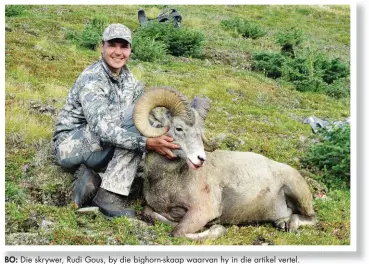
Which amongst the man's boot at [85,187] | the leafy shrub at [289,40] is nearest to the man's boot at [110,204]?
the man's boot at [85,187]

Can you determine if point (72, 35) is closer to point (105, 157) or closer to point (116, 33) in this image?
point (116, 33)

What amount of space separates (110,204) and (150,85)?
9368 millimetres

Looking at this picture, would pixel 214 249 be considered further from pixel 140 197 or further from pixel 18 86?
pixel 18 86

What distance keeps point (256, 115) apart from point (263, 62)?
815 cm

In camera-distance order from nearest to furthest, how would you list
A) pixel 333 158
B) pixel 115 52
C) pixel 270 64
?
pixel 115 52 < pixel 333 158 < pixel 270 64

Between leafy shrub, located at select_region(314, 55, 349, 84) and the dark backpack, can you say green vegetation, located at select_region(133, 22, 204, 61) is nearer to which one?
the dark backpack

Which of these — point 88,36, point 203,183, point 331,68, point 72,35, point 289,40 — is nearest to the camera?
point 203,183

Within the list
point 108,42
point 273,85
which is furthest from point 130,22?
point 108,42

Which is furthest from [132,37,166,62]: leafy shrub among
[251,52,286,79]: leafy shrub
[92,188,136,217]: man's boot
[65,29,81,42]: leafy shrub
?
[92,188,136,217]: man's boot

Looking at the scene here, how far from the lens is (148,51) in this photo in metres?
22.5

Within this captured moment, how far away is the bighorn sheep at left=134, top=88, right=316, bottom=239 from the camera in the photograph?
28.0 ft

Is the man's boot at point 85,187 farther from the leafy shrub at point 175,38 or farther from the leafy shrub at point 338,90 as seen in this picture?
the leafy shrub at point 175,38

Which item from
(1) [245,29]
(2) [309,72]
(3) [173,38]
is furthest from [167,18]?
(2) [309,72]

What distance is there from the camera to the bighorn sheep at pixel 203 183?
28.0 ft
